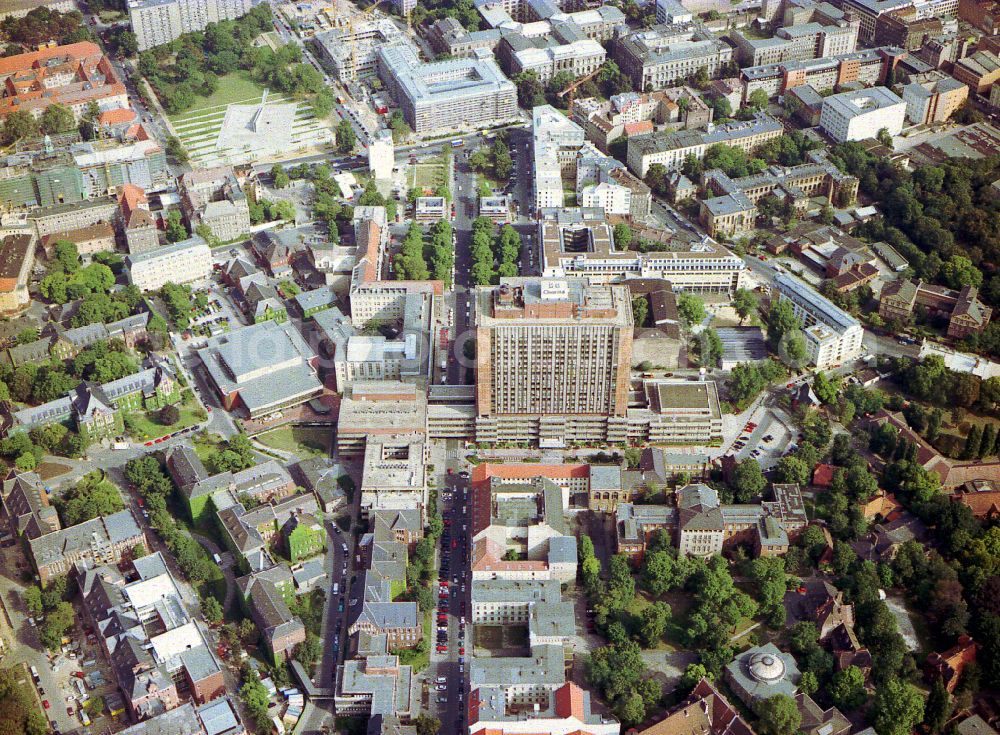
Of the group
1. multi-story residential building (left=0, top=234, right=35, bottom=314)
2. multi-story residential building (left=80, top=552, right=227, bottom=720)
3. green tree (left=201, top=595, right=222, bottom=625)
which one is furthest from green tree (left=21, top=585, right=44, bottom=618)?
multi-story residential building (left=0, top=234, right=35, bottom=314)

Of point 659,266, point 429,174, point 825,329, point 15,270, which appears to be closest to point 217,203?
point 15,270

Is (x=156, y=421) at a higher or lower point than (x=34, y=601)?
higher

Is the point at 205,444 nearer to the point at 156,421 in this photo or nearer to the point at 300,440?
the point at 156,421

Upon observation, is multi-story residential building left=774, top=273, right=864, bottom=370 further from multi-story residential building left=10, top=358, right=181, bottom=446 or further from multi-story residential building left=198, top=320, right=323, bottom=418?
multi-story residential building left=10, top=358, right=181, bottom=446

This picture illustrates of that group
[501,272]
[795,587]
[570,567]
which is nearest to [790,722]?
[795,587]

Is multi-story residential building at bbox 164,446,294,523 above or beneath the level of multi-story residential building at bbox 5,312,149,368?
beneath

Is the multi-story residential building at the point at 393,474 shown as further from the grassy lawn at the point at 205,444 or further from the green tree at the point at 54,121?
the green tree at the point at 54,121

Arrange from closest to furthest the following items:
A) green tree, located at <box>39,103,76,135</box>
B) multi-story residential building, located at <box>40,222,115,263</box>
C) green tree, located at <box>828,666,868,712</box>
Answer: green tree, located at <box>828,666,868,712</box>, multi-story residential building, located at <box>40,222,115,263</box>, green tree, located at <box>39,103,76,135</box>
